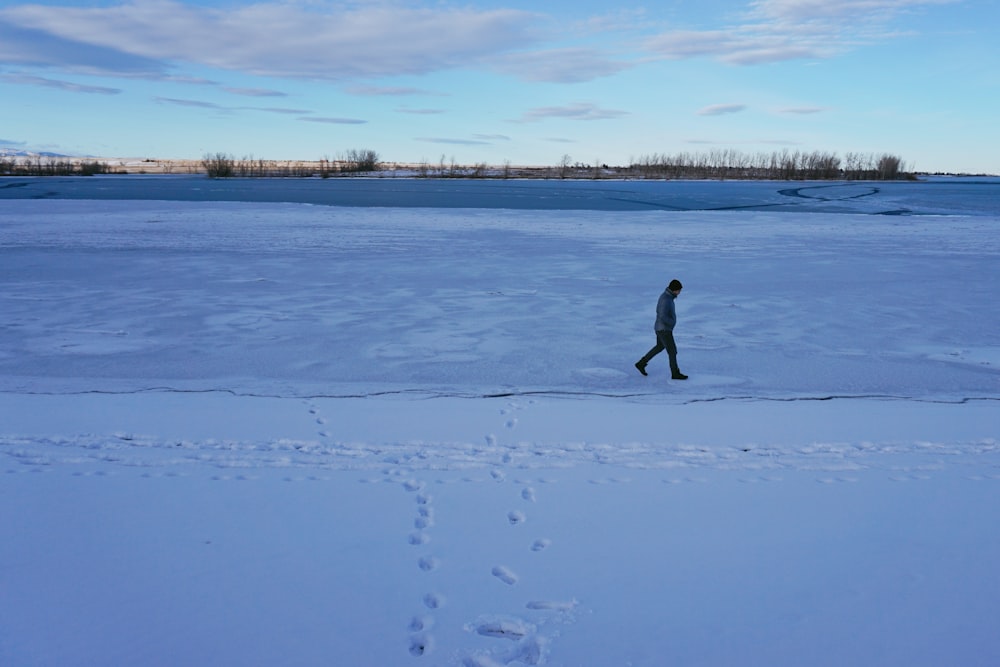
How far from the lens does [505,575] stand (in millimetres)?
4125

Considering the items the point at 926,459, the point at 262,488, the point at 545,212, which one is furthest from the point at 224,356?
the point at 545,212

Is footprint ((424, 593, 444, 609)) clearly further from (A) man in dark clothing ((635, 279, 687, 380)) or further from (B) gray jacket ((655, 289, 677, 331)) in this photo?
(B) gray jacket ((655, 289, 677, 331))

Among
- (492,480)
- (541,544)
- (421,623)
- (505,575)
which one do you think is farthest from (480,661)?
(492,480)

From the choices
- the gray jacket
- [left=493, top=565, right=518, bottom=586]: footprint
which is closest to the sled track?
the gray jacket

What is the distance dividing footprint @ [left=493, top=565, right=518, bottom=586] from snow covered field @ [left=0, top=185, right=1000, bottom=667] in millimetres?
57

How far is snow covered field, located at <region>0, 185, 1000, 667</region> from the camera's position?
3.68 metres

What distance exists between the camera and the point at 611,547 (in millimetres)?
4457

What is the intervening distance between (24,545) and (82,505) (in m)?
0.50

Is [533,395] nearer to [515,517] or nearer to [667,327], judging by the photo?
[667,327]

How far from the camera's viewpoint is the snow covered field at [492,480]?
368cm

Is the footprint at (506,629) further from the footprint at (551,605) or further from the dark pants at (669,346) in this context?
the dark pants at (669,346)

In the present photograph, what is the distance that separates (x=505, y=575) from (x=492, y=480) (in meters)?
1.24

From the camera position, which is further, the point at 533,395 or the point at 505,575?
the point at 533,395

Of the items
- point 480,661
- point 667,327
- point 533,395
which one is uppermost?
point 667,327
